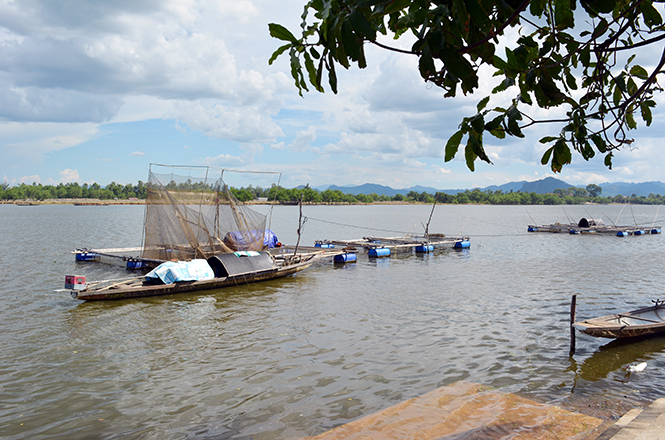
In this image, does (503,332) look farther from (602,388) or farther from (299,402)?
(299,402)

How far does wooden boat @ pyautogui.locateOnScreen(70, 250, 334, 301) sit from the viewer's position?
15336mm

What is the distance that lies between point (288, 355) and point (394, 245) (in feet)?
75.8

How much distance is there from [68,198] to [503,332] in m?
219

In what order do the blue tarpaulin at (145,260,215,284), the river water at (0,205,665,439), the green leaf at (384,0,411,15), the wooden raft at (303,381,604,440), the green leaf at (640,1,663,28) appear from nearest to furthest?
the green leaf at (384,0,411,15)
the green leaf at (640,1,663,28)
the wooden raft at (303,381,604,440)
the river water at (0,205,665,439)
the blue tarpaulin at (145,260,215,284)

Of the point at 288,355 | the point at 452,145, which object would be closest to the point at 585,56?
the point at 452,145

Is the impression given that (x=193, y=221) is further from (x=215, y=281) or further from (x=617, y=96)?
(x=617, y=96)

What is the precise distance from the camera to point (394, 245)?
3272 cm

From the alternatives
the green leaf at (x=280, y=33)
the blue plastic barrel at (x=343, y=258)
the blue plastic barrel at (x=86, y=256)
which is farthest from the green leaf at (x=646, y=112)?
the blue plastic barrel at (x=86, y=256)

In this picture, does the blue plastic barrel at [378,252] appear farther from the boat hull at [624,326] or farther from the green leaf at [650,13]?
the green leaf at [650,13]

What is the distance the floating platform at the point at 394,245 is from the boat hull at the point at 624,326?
61.5 ft

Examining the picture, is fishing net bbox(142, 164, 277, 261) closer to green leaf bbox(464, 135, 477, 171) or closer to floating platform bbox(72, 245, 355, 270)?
floating platform bbox(72, 245, 355, 270)

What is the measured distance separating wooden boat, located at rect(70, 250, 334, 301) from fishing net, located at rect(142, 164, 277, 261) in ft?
4.74

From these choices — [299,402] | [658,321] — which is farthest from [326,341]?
[658,321]

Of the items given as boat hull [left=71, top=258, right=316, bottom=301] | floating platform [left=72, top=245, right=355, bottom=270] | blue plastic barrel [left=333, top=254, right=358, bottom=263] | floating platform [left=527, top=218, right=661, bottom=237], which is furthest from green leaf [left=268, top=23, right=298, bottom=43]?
floating platform [left=527, top=218, right=661, bottom=237]
